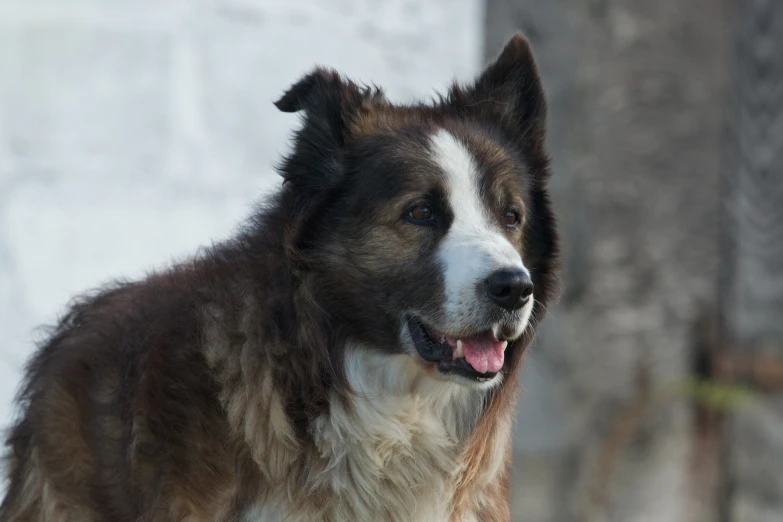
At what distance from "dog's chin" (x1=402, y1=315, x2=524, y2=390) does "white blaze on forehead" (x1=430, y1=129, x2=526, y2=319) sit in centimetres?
16

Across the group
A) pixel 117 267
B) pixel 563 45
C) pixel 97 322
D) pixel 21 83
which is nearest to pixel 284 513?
pixel 97 322

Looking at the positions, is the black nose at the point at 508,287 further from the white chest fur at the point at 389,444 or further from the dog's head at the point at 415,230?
the white chest fur at the point at 389,444

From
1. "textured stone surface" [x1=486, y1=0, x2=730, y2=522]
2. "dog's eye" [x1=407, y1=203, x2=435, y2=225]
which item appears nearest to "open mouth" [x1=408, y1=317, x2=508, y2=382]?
"dog's eye" [x1=407, y1=203, x2=435, y2=225]

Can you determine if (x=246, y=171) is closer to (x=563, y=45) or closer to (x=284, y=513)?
(x=563, y=45)

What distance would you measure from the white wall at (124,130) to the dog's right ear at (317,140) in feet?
5.92

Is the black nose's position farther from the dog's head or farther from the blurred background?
the blurred background

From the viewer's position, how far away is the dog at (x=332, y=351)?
4.05m

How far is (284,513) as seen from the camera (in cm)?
407

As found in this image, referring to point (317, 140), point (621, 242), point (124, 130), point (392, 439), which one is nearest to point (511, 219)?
point (317, 140)

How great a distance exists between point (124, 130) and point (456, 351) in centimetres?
278

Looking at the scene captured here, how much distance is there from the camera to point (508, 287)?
3908mm

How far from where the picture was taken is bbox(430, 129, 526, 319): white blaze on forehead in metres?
3.94

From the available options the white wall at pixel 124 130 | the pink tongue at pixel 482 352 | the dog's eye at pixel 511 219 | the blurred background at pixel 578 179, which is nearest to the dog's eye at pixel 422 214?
the dog's eye at pixel 511 219

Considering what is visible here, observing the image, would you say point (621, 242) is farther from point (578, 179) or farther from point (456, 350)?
point (456, 350)
